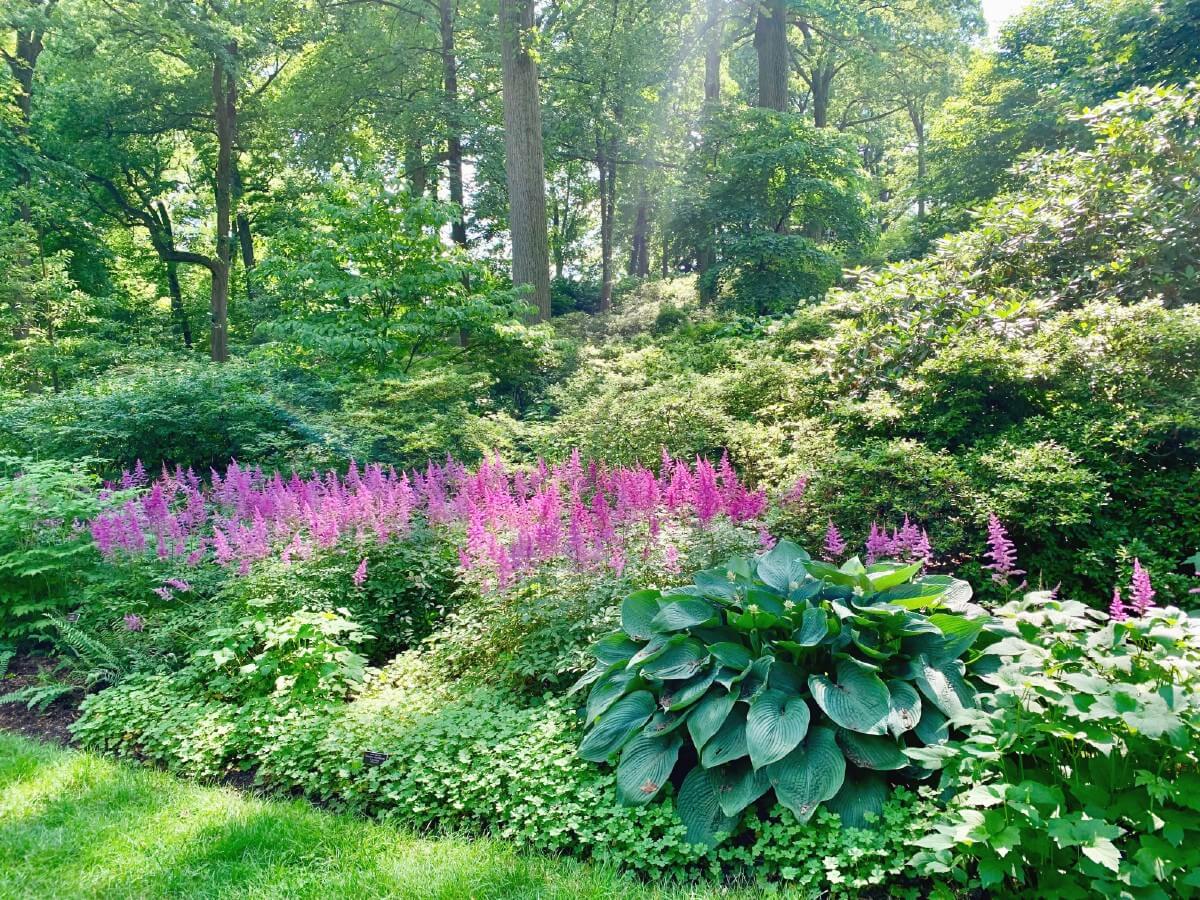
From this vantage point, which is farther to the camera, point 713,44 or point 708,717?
point 713,44

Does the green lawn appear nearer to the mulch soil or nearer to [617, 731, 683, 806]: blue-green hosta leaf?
[617, 731, 683, 806]: blue-green hosta leaf

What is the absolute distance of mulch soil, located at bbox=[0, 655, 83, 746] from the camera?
11.3 ft

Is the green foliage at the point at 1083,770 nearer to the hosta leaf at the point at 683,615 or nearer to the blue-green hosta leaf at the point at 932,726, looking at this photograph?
the blue-green hosta leaf at the point at 932,726

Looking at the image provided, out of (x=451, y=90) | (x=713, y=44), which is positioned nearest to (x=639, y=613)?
(x=451, y=90)

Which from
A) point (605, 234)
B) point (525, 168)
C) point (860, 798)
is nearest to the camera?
point (860, 798)

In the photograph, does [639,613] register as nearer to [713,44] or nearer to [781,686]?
[781,686]

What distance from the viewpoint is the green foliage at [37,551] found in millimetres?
4270

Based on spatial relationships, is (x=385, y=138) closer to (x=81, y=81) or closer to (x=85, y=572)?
(x=81, y=81)

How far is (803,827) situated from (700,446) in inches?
140

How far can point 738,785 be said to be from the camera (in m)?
2.31

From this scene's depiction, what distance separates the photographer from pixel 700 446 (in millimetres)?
5523

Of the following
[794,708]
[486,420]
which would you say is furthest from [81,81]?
[794,708]

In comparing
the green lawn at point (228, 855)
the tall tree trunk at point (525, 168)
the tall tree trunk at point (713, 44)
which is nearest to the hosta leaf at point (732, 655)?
the green lawn at point (228, 855)

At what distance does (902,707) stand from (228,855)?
2340 millimetres
